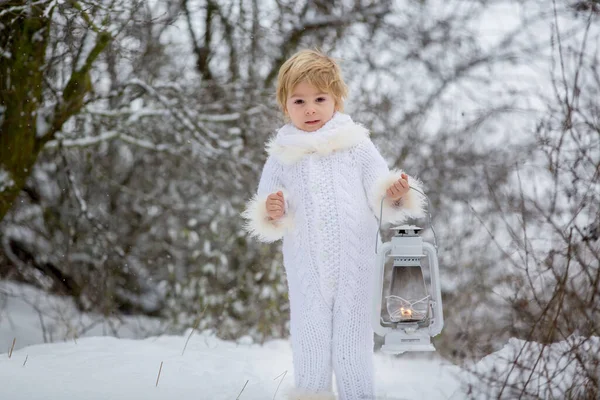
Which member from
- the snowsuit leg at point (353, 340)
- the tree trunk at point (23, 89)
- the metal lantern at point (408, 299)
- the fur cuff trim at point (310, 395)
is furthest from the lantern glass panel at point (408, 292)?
the tree trunk at point (23, 89)

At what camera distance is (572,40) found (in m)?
4.22

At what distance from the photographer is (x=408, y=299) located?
2.79 meters

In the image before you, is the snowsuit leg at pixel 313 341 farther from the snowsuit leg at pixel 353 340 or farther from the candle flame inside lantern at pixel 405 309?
the candle flame inside lantern at pixel 405 309

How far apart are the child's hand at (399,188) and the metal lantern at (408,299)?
0.23 metres

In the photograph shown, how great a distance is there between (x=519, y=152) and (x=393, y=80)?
1.30 metres

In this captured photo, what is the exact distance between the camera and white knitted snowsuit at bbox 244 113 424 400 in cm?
301

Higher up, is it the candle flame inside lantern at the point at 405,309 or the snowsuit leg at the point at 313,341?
the candle flame inside lantern at the point at 405,309

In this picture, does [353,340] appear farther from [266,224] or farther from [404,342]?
[266,224]

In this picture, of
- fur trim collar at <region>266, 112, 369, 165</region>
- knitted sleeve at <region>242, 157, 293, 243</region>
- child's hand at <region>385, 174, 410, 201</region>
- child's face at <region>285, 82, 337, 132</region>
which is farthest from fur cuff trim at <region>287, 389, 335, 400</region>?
child's face at <region>285, 82, 337, 132</region>

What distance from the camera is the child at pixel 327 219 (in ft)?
9.86

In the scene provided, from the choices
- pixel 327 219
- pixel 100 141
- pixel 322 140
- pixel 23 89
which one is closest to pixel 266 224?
pixel 327 219

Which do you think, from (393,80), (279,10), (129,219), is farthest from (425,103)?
(129,219)

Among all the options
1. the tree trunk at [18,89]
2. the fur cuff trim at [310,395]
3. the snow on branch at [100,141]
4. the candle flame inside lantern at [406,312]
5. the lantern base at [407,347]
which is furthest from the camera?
the snow on branch at [100,141]

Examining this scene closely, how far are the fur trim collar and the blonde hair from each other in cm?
13
